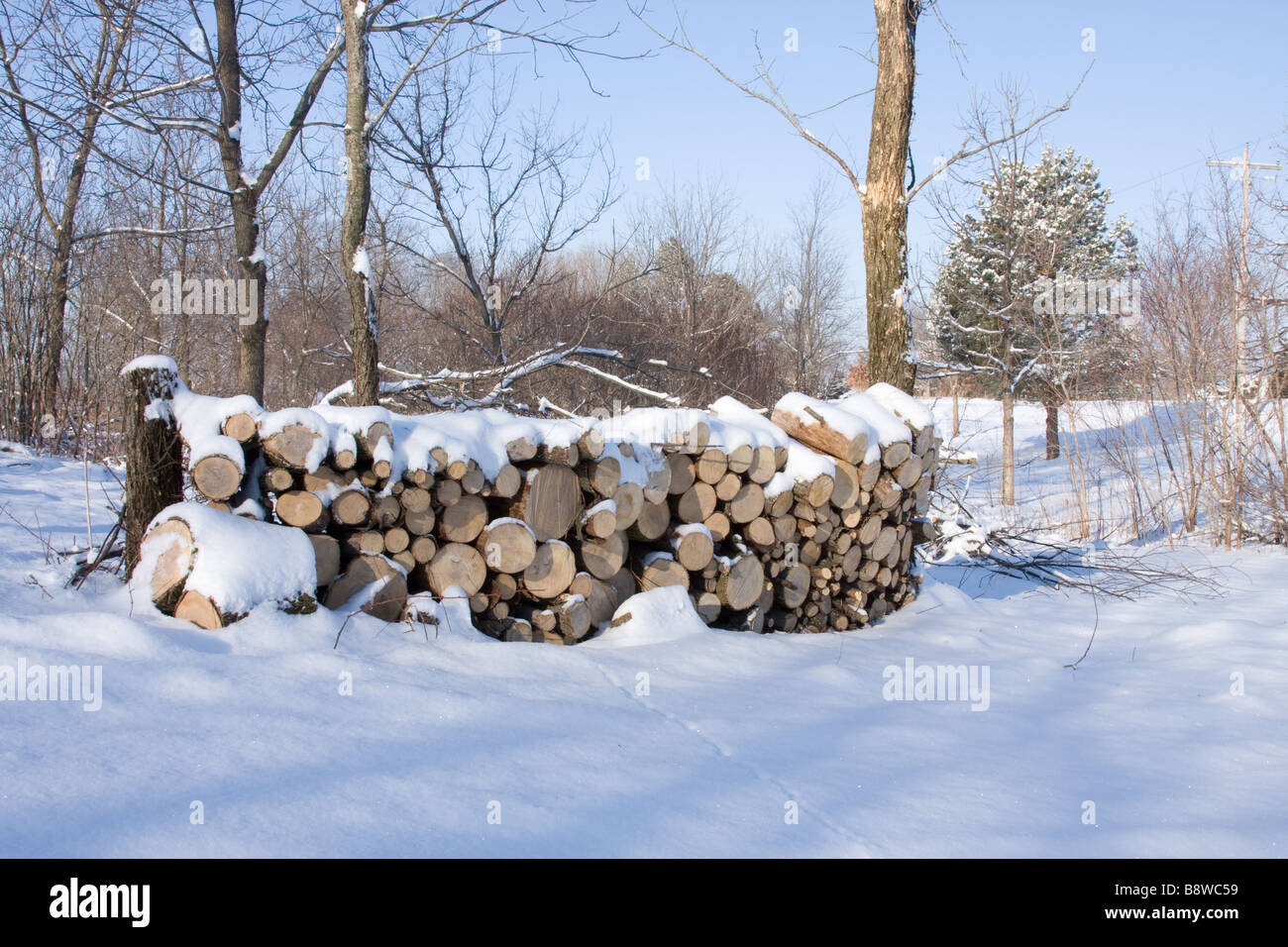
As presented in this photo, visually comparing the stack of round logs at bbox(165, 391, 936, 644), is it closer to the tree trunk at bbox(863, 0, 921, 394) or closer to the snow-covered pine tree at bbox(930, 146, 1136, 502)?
the tree trunk at bbox(863, 0, 921, 394)

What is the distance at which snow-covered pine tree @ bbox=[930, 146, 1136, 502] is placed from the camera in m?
16.6

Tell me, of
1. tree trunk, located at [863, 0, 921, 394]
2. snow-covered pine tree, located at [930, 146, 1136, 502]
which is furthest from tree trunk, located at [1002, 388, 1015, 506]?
tree trunk, located at [863, 0, 921, 394]

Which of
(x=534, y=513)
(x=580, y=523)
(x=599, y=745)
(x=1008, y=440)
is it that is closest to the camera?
(x=599, y=745)

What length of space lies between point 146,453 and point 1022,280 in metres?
19.0

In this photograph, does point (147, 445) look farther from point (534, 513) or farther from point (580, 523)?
point (580, 523)

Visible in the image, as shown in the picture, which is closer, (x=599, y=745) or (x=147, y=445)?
(x=599, y=745)

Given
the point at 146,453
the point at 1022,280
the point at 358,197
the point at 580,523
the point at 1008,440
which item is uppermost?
the point at 1022,280

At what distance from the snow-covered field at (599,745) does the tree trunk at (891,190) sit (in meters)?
2.67

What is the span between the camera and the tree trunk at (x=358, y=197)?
20.0 ft

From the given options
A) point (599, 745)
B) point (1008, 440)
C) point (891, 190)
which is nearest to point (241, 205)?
point (891, 190)

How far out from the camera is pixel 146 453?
3.60 metres

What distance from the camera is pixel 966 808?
2.41 m

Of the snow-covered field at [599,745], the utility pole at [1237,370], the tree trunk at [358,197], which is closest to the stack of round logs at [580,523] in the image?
the snow-covered field at [599,745]

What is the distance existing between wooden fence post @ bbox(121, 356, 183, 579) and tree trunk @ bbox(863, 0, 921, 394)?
450 cm
